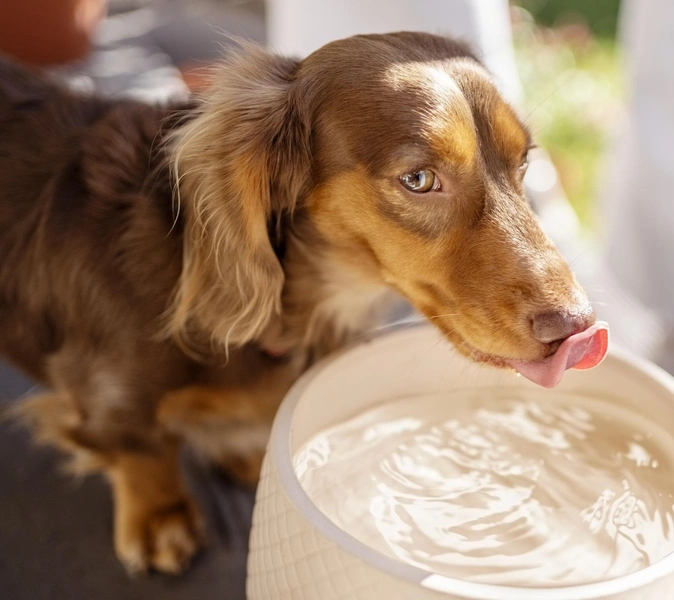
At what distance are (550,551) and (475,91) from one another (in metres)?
0.53

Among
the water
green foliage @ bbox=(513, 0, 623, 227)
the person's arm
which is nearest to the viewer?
the water

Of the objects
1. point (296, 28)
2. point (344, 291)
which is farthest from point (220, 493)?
point (296, 28)

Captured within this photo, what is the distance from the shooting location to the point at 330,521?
750mm

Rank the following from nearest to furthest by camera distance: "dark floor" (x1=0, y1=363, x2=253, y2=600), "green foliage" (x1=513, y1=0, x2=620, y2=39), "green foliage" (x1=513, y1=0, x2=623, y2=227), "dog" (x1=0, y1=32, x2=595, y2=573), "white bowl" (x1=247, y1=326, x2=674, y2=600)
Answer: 1. "white bowl" (x1=247, y1=326, x2=674, y2=600)
2. "dog" (x1=0, y1=32, x2=595, y2=573)
3. "dark floor" (x1=0, y1=363, x2=253, y2=600)
4. "green foliage" (x1=513, y1=0, x2=623, y2=227)
5. "green foliage" (x1=513, y1=0, x2=620, y2=39)

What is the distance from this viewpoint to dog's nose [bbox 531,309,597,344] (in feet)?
2.86

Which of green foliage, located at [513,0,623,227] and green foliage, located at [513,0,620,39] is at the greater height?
green foliage, located at [513,0,620,39]

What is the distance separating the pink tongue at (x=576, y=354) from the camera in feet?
2.82

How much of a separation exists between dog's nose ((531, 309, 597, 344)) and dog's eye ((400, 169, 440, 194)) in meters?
0.20

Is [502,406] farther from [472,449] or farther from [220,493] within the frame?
[220,493]

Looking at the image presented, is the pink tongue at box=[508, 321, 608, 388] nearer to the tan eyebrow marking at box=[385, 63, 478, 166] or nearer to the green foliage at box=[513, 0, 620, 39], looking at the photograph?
the tan eyebrow marking at box=[385, 63, 478, 166]

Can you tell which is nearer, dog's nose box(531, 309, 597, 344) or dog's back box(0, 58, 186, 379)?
dog's nose box(531, 309, 597, 344)

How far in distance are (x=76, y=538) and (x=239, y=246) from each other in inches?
19.0

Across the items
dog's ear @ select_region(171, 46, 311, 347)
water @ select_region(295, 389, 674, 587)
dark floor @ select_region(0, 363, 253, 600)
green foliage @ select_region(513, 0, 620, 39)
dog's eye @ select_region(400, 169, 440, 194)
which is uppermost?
dog's eye @ select_region(400, 169, 440, 194)

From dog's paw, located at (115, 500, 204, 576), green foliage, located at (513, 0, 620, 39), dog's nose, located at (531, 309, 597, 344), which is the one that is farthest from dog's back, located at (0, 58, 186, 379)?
green foliage, located at (513, 0, 620, 39)
